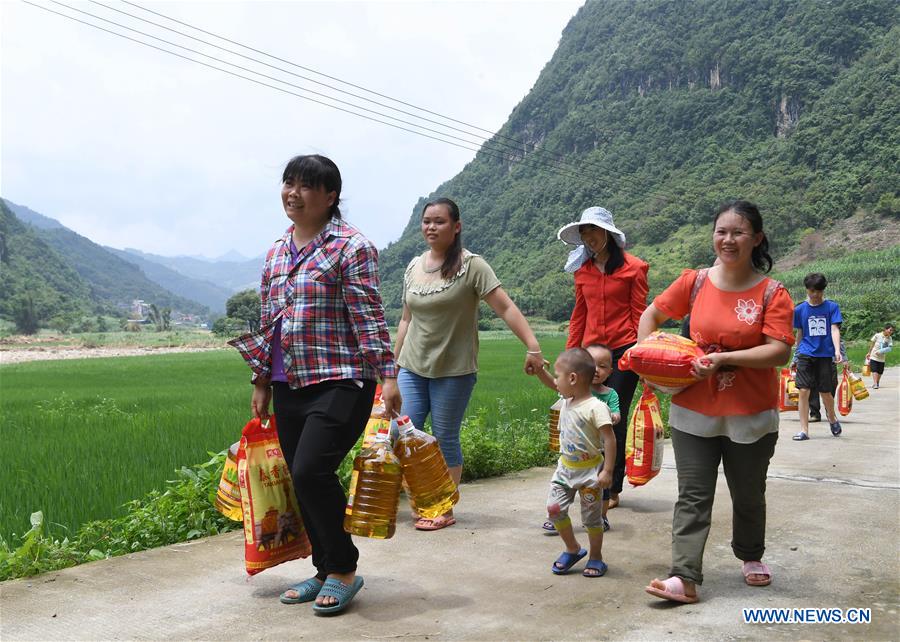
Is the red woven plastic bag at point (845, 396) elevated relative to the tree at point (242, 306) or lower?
lower

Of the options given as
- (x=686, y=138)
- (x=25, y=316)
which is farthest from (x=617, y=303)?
(x=686, y=138)

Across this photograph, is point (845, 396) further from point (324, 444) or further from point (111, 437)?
point (324, 444)

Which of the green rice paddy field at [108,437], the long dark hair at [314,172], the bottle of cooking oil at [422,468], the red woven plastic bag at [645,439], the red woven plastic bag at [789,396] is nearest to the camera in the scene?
the long dark hair at [314,172]

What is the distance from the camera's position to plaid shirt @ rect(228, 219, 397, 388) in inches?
133

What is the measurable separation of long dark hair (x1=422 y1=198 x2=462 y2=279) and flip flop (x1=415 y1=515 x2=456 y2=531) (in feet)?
4.44

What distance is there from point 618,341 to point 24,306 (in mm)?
98005

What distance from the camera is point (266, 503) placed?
349cm

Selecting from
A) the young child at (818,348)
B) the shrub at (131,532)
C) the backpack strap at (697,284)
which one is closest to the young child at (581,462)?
the backpack strap at (697,284)

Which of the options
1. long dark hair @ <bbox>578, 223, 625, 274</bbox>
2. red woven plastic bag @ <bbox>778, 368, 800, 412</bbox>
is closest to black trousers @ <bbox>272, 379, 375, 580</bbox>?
long dark hair @ <bbox>578, 223, 625, 274</bbox>

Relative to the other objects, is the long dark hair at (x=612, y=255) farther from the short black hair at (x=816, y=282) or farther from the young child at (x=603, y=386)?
the short black hair at (x=816, y=282)

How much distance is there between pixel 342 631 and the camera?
314 cm

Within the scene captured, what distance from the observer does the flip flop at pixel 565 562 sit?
3813 mm

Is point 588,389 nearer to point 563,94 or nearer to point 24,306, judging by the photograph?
point 24,306

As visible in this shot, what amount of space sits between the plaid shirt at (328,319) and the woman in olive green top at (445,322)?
1388 mm
